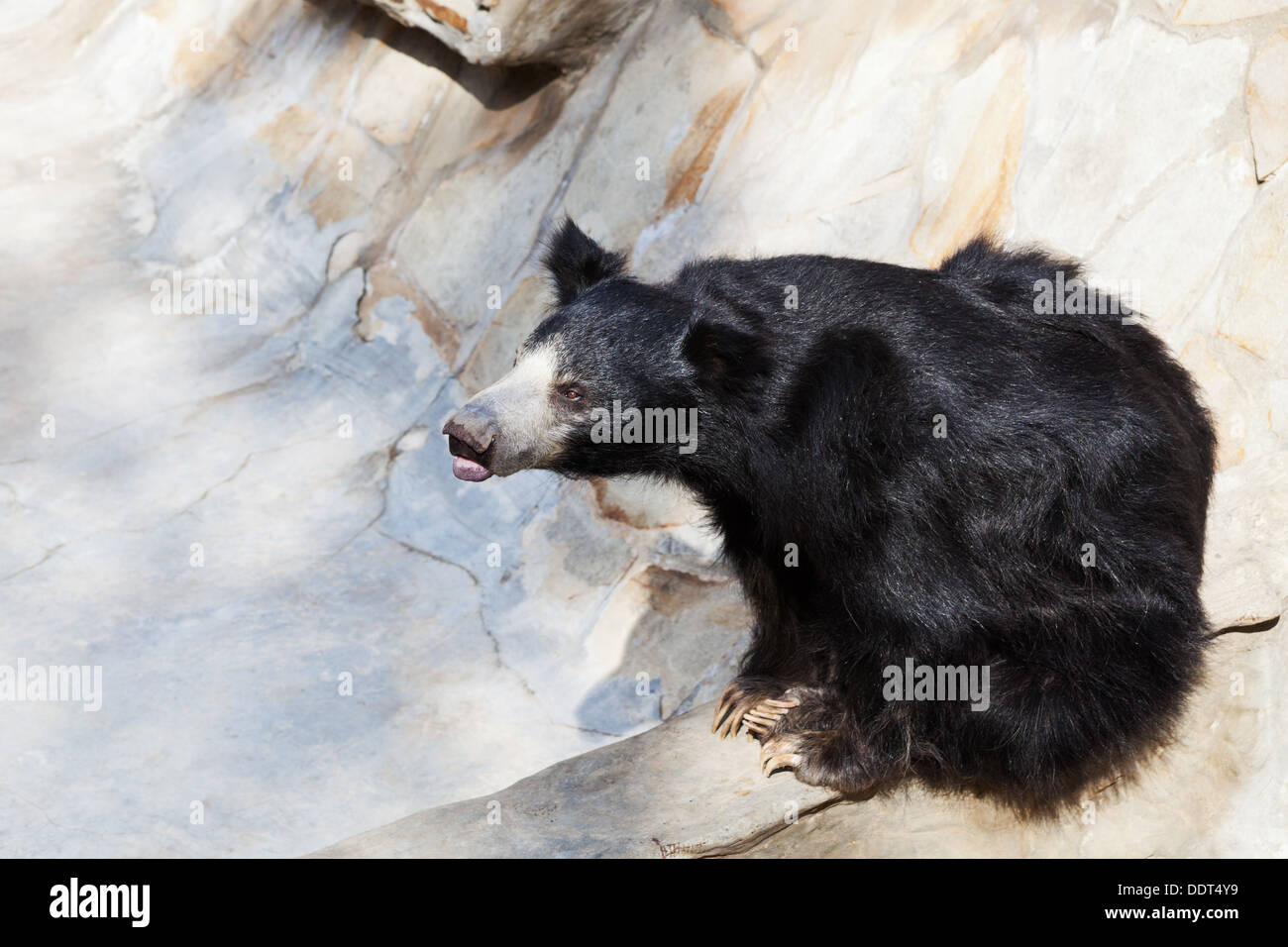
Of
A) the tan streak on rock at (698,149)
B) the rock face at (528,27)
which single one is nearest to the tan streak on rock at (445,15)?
the rock face at (528,27)

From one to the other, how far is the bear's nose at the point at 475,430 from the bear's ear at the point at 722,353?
0.52 m

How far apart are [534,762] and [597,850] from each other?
1.32m

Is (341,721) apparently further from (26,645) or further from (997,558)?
(997,558)

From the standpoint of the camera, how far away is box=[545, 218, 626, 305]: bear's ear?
3568mm

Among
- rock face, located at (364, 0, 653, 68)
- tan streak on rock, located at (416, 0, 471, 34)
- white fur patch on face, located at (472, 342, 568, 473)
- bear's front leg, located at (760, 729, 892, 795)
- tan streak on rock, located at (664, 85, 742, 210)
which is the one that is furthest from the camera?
tan streak on rock, located at (416, 0, 471, 34)

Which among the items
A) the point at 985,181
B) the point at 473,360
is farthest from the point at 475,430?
the point at 473,360

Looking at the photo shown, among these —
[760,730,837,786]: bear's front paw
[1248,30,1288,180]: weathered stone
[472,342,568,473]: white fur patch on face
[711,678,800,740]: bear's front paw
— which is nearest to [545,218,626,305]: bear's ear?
[472,342,568,473]: white fur patch on face

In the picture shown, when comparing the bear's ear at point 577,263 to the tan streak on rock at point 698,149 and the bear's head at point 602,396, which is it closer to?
the bear's head at point 602,396

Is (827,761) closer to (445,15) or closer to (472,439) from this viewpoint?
(472,439)

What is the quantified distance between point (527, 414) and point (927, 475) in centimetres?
101

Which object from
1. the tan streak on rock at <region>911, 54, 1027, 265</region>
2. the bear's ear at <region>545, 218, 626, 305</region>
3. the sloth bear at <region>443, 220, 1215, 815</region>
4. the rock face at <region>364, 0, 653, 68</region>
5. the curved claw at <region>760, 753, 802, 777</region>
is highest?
the rock face at <region>364, 0, 653, 68</region>

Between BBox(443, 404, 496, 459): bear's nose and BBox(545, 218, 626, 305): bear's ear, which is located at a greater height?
BBox(545, 218, 626, 305): bear's ear

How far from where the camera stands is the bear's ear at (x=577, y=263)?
3.57 metres

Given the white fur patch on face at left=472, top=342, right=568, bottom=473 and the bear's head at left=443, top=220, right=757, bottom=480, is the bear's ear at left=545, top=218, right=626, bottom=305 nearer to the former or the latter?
the bear's head at left=443, top=220, right=757, bottom=480
